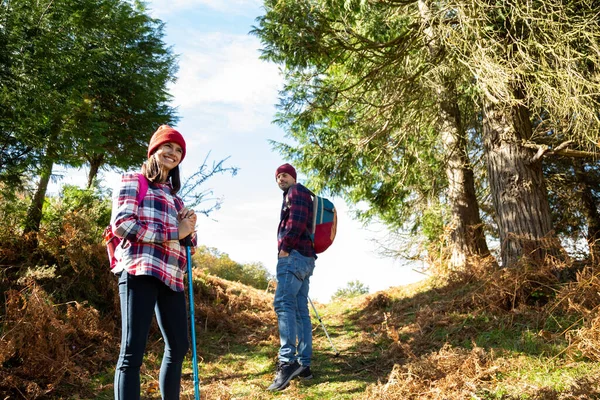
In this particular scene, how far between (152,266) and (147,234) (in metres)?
0.21

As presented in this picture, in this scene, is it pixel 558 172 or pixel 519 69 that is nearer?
pixel 519 69

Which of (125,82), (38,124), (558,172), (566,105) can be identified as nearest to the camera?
(566,105)

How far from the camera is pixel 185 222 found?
322 cm

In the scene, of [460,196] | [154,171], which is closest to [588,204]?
[460,196]

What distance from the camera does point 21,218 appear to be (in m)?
7.29

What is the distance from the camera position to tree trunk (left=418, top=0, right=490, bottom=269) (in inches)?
354

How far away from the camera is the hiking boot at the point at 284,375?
459cm

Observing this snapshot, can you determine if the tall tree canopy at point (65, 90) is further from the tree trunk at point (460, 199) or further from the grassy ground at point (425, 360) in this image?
the tree trunk at point (460, 199)

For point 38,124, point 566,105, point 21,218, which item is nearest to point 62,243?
point 21,218

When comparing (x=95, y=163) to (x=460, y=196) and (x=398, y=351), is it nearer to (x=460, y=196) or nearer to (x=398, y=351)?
(x=460, y=196)

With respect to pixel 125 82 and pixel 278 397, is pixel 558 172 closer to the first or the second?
pixel 278 397

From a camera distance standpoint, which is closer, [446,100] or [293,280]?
[293,280]

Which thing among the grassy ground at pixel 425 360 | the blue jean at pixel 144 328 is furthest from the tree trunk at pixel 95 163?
the blue jean at pixel 144 328

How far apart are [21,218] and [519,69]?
25.2 feet
